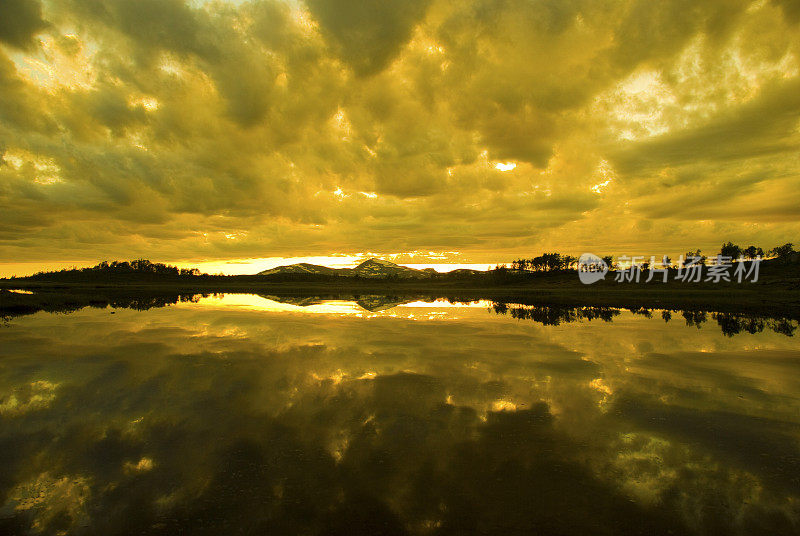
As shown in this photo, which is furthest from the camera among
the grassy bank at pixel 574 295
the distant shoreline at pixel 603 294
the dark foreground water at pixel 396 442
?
the distant shoreline at pixel 603 294

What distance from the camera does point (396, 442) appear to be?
912 centimetres

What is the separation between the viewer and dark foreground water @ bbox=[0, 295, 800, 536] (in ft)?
20.8

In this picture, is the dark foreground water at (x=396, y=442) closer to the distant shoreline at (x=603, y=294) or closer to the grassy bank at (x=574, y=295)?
the grassy bank at (x=574, y=295)

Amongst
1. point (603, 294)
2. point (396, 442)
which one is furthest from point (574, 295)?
point (396, 442)

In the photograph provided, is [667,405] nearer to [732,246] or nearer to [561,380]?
[561,380]

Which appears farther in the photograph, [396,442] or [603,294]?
[603,294]

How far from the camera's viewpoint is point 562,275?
15138 cm

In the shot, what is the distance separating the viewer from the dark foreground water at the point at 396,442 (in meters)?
6.34

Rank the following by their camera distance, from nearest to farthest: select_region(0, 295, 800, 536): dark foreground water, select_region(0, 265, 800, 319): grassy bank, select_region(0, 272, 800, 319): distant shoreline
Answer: select_region(0, 295, 800, 536): dark foreground water < select_region(0, 265, 800, 319): grassy bank < select_region(0, 272, 800, 319): distant shoreline

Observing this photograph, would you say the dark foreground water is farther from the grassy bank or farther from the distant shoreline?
the distant shoreline

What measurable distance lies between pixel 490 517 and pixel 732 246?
191m

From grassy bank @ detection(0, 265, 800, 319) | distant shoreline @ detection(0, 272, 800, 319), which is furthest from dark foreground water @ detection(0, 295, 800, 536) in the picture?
distant shoreline @ detection(0, 272, 800, 319)

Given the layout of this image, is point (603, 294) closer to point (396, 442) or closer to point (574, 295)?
point (574, 295)

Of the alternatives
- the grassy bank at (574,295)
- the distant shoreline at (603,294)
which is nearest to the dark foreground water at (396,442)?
the grassy bank at (574,295)
